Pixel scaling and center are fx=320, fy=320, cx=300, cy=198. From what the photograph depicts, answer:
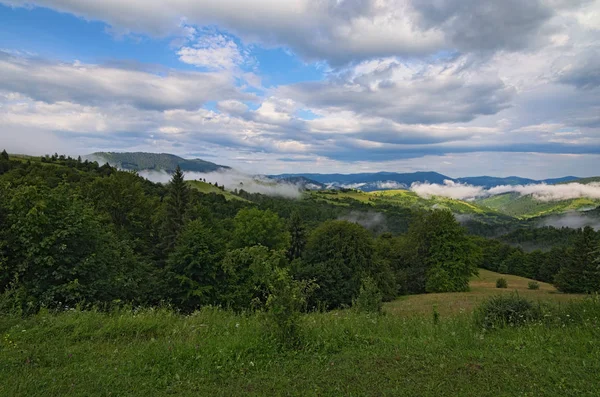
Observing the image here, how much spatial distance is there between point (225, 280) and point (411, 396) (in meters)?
22.6

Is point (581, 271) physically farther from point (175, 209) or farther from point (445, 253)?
point (175, 209)

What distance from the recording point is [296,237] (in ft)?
156

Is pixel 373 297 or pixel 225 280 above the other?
pixel 373 297

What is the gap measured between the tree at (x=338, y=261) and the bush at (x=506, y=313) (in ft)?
84.5

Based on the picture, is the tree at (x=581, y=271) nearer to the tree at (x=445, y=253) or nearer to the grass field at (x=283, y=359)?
the tree at (x=445, y=253)

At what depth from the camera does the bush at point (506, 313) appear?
779cm

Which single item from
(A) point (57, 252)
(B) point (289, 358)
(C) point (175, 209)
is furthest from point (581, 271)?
(A) point (57, 252)

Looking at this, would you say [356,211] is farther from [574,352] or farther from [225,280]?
[574,352]

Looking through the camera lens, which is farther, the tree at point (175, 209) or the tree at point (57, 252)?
the tree at point (175, 209)

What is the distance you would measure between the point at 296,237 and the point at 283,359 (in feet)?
138

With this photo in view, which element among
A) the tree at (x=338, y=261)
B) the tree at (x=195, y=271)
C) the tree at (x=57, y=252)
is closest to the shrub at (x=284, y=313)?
the tree at (x=57, y=252)

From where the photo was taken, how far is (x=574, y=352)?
5.91 metres

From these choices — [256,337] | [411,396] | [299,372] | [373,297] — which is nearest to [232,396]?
[299,372]

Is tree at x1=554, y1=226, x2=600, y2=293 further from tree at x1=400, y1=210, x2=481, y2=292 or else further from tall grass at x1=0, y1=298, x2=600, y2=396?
tall grass at x1=0, y1=298, x2=600, y2=396
